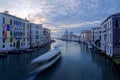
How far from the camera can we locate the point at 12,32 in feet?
153

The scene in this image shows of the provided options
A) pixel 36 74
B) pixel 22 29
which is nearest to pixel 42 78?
pixel 36 74

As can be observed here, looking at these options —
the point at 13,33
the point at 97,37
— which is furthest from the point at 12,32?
the point at 97,37

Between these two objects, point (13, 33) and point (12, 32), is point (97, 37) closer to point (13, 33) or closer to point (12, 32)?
point (13, 33)

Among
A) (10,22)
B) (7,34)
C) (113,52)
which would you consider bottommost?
(113,52)

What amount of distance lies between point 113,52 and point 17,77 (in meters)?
20.1

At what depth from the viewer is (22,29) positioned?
54.0 m

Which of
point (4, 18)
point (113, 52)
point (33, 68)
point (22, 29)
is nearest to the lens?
point (33, 68)

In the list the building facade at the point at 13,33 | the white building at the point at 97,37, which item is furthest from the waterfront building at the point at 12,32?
the white building at the point at 97,37

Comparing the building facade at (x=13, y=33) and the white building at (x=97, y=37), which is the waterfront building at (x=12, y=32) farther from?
the white building at (x=97, y=37)

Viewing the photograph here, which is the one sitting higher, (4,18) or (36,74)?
(4,18)

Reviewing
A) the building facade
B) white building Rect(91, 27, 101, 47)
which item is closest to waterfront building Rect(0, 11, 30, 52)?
the building facade

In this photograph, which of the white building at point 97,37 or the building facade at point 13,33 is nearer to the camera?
the building facade at point 13,33

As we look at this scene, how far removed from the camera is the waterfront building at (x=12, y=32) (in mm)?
42287

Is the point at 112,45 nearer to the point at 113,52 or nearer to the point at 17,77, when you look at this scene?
the point at 113,52
